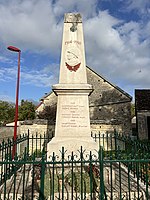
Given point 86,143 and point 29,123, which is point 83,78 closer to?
point 86,143

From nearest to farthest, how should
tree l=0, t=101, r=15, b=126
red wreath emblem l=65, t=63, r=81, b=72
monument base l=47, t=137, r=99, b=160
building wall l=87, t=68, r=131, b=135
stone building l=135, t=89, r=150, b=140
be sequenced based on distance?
1. monument base l=47, t=137, r=99, b=160
2. red wreath emblem l=65, t=63, r=81, b=72
3. stone building l=135, t=89, r=150, b=140
4. building wall l=87, t=68, r=131, b=135
5. tree l=0, t=101, r=15, b=126

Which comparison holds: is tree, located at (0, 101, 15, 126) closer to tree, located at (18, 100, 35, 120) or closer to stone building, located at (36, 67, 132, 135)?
tree, located at (18, 100, 35, 120)

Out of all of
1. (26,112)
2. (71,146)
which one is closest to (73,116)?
(71,146)

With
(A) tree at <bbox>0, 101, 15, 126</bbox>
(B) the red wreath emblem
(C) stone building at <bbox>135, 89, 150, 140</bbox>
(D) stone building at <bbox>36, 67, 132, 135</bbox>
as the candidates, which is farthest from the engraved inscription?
(A) tree at <bbox>0, 101, 15, 126</bbox>

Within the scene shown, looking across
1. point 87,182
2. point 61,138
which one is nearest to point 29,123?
point 61,138

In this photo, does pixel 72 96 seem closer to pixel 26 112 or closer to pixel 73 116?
pixel 73 116

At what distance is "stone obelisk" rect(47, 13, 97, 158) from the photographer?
5.68 meters

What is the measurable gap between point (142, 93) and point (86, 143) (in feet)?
60.8

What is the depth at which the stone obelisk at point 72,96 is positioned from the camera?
568 centimetres

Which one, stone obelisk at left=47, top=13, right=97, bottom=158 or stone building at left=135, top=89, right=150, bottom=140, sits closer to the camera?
stone obelisk at left=47, top=13, right=97, bottom=158

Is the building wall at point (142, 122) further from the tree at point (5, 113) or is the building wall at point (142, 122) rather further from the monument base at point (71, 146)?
the tree at point (5, 113)

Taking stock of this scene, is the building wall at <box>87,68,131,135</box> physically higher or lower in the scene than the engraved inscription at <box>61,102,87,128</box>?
higher

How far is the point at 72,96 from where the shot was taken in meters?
5.99

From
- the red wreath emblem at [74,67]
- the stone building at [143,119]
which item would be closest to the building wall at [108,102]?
the stone building at [143,119]
